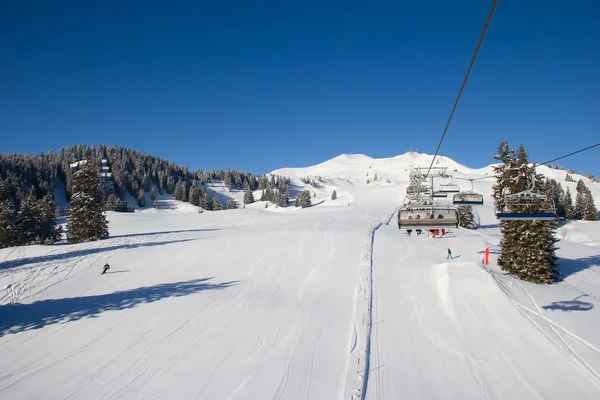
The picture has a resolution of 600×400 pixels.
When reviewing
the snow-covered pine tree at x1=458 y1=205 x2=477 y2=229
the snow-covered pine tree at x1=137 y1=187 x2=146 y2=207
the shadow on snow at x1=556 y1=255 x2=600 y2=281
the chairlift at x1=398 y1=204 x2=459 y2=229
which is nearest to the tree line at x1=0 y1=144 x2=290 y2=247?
the snow-covered pine tree at x1=137 y1=187 x2=146 y2=207

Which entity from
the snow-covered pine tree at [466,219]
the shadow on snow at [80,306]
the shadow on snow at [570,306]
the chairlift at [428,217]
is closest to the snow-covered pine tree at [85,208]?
the shadow on snow at [80,306]

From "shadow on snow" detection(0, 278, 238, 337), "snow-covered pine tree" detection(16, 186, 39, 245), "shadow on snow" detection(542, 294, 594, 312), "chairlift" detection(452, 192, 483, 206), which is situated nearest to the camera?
"shadow on snow" detection(0, 278, 238, 337)

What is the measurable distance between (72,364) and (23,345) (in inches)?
134

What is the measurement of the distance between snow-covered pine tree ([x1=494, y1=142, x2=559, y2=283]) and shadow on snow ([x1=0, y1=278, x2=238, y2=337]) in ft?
70.7

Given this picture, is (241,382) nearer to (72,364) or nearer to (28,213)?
(72,364)

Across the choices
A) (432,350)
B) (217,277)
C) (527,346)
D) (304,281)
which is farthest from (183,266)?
(527,346)

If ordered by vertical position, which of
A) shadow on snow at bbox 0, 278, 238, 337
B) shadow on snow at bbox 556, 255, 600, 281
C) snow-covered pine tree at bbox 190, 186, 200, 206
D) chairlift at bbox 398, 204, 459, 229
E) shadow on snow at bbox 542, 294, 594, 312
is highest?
snow-covered pine tree at bbox 190, 186, 200, 206

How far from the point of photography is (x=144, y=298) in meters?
21.9

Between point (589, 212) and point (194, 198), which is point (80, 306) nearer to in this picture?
point (589, 212)

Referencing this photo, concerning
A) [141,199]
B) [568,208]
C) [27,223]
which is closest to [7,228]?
[27,223]

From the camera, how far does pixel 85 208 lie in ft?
140

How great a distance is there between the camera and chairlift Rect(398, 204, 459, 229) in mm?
A: 15805

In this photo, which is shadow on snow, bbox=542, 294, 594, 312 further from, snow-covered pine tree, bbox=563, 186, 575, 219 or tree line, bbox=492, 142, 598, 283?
snow-covered pine tree, bbox=563, 186, 575, 219

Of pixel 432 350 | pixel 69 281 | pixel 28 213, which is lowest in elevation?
pixel 432 350
